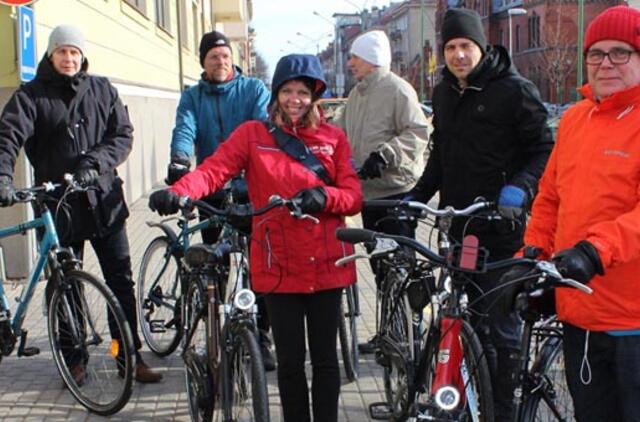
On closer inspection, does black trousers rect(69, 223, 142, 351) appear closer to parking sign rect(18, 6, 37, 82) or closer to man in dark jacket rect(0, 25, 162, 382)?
man in dark jacket rect(0, 25, 162, 382)

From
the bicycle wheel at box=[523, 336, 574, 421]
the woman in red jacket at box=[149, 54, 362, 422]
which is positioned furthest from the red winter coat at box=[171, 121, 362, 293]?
the bicycle wheel at box=[523, 336, 574, 421]

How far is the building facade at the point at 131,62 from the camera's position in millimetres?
8344

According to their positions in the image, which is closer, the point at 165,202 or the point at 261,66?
the point at 165,202

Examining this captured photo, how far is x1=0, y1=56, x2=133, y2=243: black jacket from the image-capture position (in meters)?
4.91

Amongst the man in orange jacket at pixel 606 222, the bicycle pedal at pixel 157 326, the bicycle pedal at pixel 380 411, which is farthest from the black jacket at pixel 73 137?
the man in orange jacket at pixel 606 222

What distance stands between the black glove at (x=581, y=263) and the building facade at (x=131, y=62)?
22.3 ft

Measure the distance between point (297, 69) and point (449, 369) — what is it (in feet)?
4.76

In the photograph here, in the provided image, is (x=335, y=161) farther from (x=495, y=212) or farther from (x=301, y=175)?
(x=495, y=212)

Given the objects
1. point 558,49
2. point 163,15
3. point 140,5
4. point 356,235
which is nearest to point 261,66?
point 558,49

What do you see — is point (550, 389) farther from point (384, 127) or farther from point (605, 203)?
point (384, 127)

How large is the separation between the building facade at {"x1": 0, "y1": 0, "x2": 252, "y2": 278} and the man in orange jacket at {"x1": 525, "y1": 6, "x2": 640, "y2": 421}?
656 cm

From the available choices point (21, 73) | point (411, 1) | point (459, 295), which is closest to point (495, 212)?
point (459, 295)

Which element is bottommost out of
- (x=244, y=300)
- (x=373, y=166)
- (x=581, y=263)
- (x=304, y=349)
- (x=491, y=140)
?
(x=304, y=349)

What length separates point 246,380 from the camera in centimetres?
370
